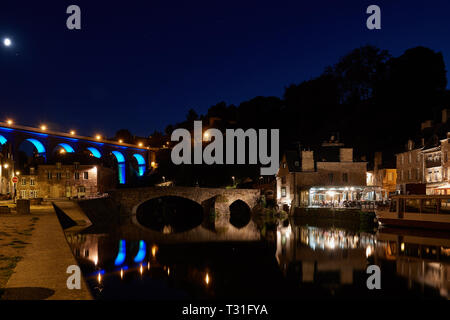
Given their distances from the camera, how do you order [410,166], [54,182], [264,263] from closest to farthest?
[264,263]
[410,166]
[54,182]

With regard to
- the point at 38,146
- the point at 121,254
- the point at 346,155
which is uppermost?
the point at 38,146

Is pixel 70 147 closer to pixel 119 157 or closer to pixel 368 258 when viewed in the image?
pixel 119 157

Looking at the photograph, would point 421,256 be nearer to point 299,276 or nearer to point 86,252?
point 299,276

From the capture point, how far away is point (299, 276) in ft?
60.0

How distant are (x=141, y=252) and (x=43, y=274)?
570 inches

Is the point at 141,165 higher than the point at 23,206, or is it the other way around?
the point at 141,165

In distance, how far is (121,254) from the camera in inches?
947

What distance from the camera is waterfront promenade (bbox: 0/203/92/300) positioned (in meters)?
9.12

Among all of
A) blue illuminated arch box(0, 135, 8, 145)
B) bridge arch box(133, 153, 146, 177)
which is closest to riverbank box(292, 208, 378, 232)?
blue illuminated arch box(0, 135, 8, 145)

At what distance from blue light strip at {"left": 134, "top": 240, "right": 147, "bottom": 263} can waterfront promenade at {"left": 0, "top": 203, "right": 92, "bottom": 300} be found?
6.20 metres

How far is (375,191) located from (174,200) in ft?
112

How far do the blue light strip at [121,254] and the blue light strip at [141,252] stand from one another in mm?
795

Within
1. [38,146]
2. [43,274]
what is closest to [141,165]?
[38,146]
